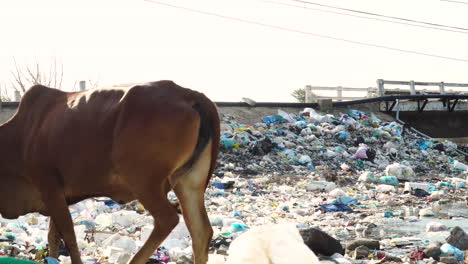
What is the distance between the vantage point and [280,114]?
18.1 m

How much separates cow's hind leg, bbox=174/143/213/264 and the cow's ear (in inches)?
43.7

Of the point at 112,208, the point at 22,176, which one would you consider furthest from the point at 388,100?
the point at 22,176

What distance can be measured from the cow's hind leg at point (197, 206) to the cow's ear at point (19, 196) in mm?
1110

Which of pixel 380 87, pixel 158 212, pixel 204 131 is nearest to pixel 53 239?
pixel 158 212

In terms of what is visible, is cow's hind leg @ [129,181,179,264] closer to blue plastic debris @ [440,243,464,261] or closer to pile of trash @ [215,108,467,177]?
blue plastic debris @ [440,243,464,261]

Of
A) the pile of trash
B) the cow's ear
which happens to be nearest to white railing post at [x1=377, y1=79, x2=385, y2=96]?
the pile of trash

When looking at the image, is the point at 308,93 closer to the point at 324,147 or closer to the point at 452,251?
the point at 324,147

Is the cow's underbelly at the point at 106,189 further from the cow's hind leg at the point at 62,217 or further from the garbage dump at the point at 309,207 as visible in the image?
the garbage dump at the point at 309,207

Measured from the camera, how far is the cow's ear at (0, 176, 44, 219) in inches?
179

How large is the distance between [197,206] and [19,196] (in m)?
1.33

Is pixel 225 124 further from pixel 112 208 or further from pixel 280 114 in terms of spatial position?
pixel 112 208

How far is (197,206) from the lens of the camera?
404 cm

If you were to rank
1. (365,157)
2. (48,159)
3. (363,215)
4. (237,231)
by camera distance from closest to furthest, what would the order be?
(48,159), (237,231), (363,215), (365,157)

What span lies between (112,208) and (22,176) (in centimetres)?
349
